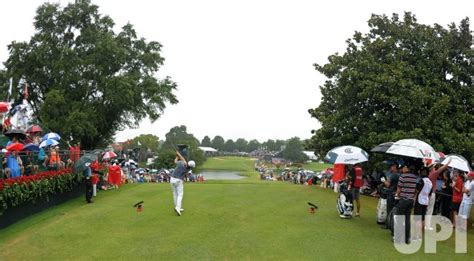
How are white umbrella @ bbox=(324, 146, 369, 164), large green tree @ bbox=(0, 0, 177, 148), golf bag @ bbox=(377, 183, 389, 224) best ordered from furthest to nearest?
large green tree @ bbox=(0, 0, 177, 148), white umbrella @ bbox=(324, 146, 369, 164), golf bag @ bbox=(377, 183, 389, 224)

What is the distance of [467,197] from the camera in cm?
1130

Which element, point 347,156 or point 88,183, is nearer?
point 347,156

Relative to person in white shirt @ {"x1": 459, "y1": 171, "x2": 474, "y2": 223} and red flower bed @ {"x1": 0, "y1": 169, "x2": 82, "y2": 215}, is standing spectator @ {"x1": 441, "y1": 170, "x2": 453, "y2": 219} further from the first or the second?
red flower bed @ {"x1": 0, "y1": 169, "x2": 82, "y2": 215}

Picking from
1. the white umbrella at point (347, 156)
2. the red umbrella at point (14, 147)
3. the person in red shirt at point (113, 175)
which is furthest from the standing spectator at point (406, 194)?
the person in red shirt at point (113, 175)

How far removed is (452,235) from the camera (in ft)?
37.6

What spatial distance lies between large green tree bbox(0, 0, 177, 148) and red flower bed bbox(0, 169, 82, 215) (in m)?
14.3

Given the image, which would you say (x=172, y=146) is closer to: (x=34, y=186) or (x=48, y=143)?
(x=48, y=143)

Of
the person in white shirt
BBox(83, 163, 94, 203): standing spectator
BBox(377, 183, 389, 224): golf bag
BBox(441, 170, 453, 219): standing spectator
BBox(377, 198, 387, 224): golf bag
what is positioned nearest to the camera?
the person in white shirt

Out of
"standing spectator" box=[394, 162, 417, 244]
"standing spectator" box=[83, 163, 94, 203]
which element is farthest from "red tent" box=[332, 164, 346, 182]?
"standing spectator" box=[83, 163, 94, 203]

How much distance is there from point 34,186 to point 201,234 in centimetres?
618

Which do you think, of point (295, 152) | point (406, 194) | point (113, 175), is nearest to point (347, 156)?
point (406, 194)

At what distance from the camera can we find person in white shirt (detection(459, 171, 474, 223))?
1114 cm

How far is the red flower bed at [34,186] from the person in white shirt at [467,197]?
11.8 m

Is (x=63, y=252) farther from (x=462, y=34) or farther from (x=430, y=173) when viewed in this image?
(x=462, y=34)
